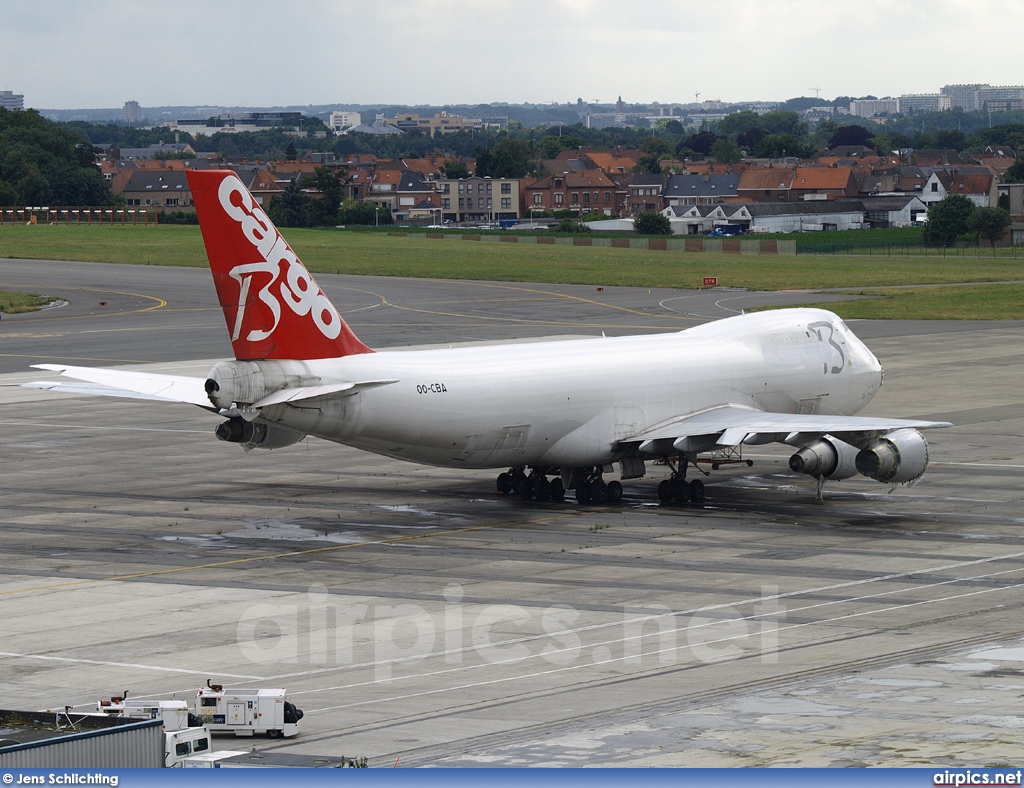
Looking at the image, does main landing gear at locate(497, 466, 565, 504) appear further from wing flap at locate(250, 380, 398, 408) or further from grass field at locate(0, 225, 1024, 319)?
grass field at locate(0, 225, 1024, 319)

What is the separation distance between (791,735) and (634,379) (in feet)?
77.2

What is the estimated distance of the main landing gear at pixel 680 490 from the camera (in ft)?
151

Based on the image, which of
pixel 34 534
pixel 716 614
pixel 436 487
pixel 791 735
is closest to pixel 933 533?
pixel 716 614

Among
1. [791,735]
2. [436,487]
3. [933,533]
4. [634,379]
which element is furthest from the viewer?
[436,487]


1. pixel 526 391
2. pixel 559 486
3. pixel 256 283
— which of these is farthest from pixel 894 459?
pixel 256 283

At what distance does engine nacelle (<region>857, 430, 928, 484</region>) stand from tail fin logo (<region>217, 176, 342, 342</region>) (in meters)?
14.8

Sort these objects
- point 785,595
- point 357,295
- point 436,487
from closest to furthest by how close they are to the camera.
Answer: point 785,595, point 436,487, point 357,295

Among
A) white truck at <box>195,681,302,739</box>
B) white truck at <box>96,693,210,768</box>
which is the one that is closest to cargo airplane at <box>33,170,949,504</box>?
white truck at <box>195,681,302,739</box>

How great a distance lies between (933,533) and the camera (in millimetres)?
41562

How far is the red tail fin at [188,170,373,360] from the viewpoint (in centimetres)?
3822

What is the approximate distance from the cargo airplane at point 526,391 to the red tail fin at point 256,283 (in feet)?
0.12

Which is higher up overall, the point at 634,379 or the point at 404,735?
the point at 634,379

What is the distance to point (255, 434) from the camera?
40.4m

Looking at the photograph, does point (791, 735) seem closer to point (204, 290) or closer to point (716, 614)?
point (716, 614)
